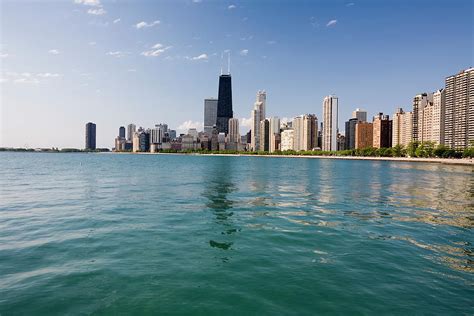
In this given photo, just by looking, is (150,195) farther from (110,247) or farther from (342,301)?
(342,301)

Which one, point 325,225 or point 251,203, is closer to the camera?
point 325,225

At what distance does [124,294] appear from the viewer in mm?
11570

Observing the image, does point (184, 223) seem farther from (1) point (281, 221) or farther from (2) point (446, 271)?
(2) point (446, 271)

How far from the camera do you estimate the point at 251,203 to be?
34.7m

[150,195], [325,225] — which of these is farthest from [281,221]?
[150,195]

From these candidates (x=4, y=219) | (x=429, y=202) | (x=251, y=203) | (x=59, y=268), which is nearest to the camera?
(x=59, y=268)

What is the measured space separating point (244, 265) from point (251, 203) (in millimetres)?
19738

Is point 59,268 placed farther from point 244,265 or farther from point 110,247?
point 244,265

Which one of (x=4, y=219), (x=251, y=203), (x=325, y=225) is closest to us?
(x=325, y=225)

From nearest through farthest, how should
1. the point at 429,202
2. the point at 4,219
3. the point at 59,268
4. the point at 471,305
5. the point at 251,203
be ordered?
the point at 471,305
the point at 59,268
the point at 4,219
the point at 251,203
the point at 429,202

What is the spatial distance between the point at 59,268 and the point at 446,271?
Answer: 720 inches

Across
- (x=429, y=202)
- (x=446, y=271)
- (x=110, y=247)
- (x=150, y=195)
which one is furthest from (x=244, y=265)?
(x=429, y=202)

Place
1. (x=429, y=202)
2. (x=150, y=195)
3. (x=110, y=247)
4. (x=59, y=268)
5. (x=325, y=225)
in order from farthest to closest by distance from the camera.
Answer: (x=150, y=195) < (x=429, y=202) < (x=325, y=225) < (x=110, y=247) < (x=59, y=268)

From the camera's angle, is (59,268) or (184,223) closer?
(59,268)
